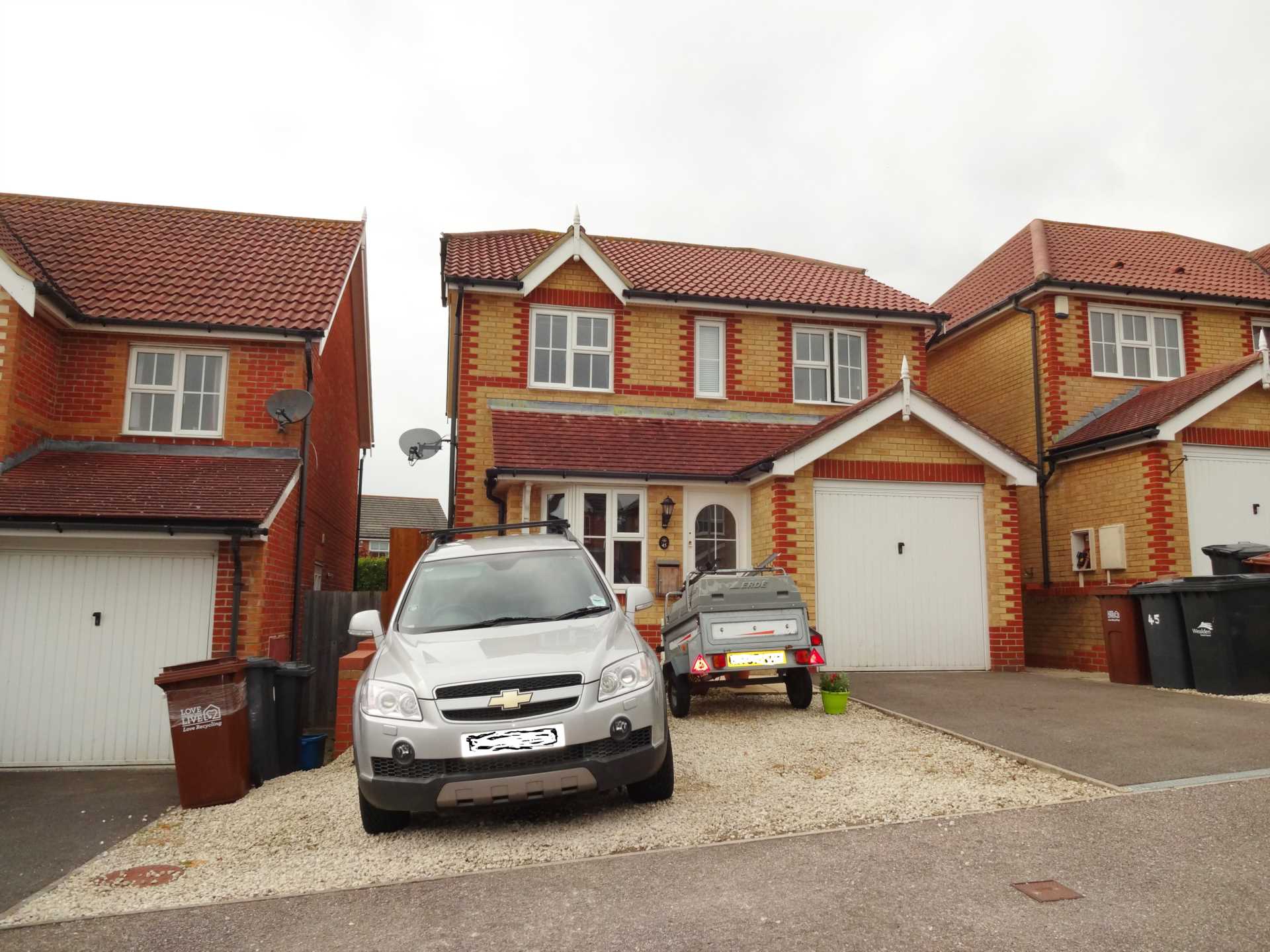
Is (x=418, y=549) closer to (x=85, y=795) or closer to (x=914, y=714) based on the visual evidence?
(x=85, y=795)

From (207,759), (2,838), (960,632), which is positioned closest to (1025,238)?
(960,632)

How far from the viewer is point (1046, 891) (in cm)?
402

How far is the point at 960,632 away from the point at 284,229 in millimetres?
12315

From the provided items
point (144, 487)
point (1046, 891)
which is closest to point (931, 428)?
point (1046, 891)

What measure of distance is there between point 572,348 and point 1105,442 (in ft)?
27.4

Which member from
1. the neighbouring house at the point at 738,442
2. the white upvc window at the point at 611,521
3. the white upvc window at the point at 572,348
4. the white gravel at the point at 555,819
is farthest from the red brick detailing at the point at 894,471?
the white gravel at the point at 555,819

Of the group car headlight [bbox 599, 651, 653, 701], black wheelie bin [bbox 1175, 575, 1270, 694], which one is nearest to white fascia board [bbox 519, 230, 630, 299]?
black wheelie bin [bbox 1175, 575, 1270, 694]

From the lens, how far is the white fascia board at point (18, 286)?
9.70 m

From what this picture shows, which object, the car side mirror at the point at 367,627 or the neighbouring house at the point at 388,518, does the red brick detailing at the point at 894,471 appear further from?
the neighbouring house at the point at 388,518

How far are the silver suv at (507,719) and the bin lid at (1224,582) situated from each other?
6.81 meters

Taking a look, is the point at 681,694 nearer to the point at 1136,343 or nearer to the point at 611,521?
the point at 611,521

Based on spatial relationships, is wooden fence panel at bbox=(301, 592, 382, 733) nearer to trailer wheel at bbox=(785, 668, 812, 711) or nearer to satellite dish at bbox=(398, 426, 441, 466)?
satellite dish at bbox=(398, 426, 441, 466)

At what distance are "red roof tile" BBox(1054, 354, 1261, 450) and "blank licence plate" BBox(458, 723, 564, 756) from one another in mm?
10682

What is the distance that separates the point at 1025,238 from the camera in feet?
59.0
